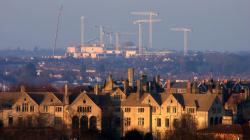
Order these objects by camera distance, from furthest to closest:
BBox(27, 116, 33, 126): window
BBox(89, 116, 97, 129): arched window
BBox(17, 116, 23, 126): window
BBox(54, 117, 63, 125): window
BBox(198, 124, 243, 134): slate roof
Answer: BBox(54, 117, 63, 125): window → BBox(89, 116, 97, 129): arched window → BBox(27, 116, 33, 126): window → BBox(17, 116, 23, 126): window → BBox(198, 124, 243, 134): slate roof

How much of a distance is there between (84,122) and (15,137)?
29.0ft

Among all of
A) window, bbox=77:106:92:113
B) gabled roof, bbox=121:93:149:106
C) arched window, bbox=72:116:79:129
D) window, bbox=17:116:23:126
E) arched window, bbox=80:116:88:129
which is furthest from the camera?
gabled roof, bbox=121:93:149:106

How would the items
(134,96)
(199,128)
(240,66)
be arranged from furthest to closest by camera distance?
(240,66), (134,96), (199,128)

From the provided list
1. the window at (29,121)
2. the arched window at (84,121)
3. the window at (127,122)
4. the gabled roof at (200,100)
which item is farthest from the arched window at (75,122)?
the gabled roof at (200,100)

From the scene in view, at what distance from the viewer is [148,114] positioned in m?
70.6

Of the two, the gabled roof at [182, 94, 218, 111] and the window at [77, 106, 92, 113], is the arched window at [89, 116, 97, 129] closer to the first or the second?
the window at [77, 106, 92, 113]

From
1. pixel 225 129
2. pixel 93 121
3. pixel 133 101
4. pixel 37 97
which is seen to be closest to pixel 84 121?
pixel 93 121

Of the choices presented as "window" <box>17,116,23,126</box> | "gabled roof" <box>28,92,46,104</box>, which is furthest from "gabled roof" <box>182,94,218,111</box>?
"window" <box>17,116,23,126</box>

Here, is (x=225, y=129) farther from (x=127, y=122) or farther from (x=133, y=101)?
(x=133, y=101)

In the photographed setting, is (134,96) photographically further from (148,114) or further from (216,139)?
(216,139)

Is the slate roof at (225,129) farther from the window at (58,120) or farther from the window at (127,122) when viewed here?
the window at (58,120)

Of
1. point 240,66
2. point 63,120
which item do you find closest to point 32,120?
point 63,120

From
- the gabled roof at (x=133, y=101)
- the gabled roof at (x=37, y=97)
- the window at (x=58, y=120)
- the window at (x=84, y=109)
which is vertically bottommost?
the window at (x=58, y=120)

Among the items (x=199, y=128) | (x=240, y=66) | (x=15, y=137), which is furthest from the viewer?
(x=240, y=66)
